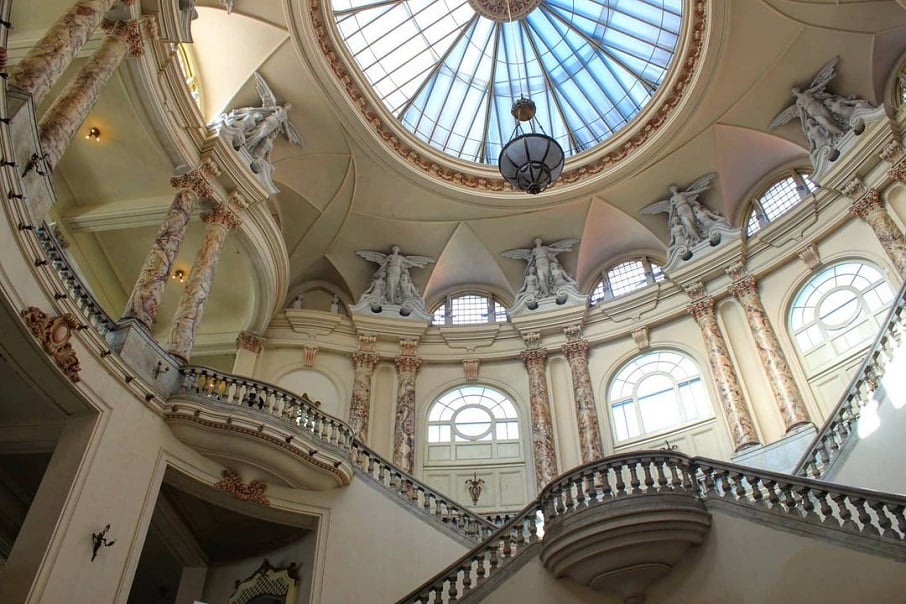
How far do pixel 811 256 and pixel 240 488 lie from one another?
1241 cm

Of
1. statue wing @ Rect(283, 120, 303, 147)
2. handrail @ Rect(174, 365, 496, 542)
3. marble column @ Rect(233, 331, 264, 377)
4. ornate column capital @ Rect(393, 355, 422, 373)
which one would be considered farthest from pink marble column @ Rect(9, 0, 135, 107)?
ornate column capital @ Rect(393, 355, 422, 373)

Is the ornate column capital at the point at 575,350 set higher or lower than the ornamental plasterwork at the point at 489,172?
lower

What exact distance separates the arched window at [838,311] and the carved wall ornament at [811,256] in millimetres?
274

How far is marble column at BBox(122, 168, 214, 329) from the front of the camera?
10.4m

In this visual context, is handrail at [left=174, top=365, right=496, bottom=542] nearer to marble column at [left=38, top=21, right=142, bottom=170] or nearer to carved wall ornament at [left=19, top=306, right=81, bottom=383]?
carved wall ornament at [left=19, top=306, right=81, bottom=383]

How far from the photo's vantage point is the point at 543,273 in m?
18.4

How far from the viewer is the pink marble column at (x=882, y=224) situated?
12.4 meters

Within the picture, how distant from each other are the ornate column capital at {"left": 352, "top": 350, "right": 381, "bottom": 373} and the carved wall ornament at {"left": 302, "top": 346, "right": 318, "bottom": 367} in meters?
0.97

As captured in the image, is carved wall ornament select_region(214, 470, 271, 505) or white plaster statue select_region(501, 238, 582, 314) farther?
white plaster statue select_region(501, 238, 582, 314)

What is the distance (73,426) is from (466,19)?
1503 cm

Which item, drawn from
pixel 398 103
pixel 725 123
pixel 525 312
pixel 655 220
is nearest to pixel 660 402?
pixel 525 312

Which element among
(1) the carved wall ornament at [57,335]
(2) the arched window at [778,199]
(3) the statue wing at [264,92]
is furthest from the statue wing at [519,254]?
(1) the carved wall ornament at [57,335]

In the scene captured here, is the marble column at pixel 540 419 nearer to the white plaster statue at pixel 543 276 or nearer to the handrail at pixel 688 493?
the white plaster statue at pixel 543 276

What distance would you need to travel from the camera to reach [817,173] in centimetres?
1445
